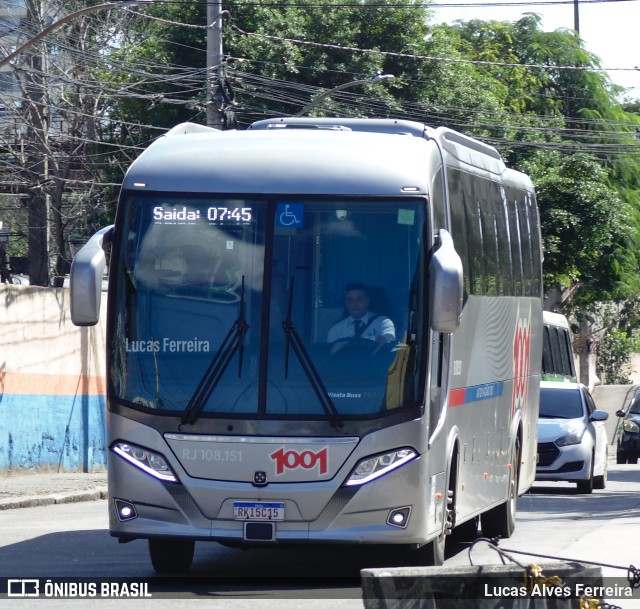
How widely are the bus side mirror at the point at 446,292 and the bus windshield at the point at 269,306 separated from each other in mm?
309

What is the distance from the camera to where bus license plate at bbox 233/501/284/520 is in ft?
29.9

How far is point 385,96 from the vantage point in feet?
106

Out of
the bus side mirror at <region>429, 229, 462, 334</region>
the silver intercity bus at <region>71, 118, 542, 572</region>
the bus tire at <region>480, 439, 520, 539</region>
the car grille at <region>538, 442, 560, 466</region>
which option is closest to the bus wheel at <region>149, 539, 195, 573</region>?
the silver intercity bus at <region>71, 118, 542, 572</region>

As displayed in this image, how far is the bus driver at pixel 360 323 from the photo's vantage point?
→ 9359mm

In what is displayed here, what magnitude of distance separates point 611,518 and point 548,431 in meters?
5.05

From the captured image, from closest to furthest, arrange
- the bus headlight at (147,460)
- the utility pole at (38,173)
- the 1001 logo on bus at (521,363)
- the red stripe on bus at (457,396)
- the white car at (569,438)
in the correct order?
the bus headlight at (147,460) < the red stripe on bus at (457,396) < the 1001 logo on bus at (521,363) < the white car at (569,438) < the utility pole at (38,173)

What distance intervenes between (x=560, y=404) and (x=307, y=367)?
12943 mm

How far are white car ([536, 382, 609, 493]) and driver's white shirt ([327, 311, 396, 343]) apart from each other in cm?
1141

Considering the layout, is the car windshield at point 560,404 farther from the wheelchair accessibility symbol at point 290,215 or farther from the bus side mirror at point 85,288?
the bus side mirror at point 85,288

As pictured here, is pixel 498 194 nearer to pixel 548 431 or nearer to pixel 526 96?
pixel 548 431

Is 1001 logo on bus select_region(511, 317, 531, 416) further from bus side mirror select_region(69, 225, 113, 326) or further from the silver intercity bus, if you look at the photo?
bus side mirror select_region(69, 225, 113, 326)

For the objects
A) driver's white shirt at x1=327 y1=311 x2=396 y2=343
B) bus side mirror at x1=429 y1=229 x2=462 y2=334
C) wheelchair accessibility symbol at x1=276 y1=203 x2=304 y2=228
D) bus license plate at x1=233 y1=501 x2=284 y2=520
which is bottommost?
bus license plate at x1=233 y1=501 x2=284 y2=520

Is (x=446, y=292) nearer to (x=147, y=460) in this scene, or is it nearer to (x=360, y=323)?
(x=360, y=323)

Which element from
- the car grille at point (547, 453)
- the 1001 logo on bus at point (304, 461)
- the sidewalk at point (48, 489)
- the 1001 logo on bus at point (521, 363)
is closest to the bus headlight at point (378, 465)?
the 1001 logo on bus at point (304, 461)
